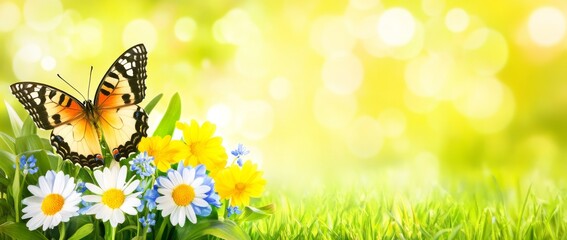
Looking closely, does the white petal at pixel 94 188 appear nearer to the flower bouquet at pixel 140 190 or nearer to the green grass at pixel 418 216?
the flower bouquet at pixel 140 190

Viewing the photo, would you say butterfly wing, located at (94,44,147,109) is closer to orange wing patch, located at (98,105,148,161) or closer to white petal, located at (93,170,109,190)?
orange wing patch, located at (98,105,148,161)

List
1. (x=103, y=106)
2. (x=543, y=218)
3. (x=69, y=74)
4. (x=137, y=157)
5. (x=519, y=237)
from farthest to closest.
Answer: (x=69, y=74)
(x=543, y=218)
(x=519, y=237)
(x=103, y=106)
(x=137, y=157)

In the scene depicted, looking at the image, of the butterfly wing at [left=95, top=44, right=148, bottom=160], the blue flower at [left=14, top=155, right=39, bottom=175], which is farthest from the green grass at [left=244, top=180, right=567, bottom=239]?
the blue flower at [left=14, top=155, right=39, bottom=175]

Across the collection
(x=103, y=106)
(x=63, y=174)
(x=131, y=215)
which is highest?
(x=103, y=106)

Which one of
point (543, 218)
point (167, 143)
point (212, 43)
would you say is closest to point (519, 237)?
point (543, 218)

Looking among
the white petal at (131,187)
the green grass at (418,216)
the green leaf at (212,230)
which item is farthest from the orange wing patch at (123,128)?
the green grass at (418,216)

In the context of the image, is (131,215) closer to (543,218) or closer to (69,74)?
(543,218)
